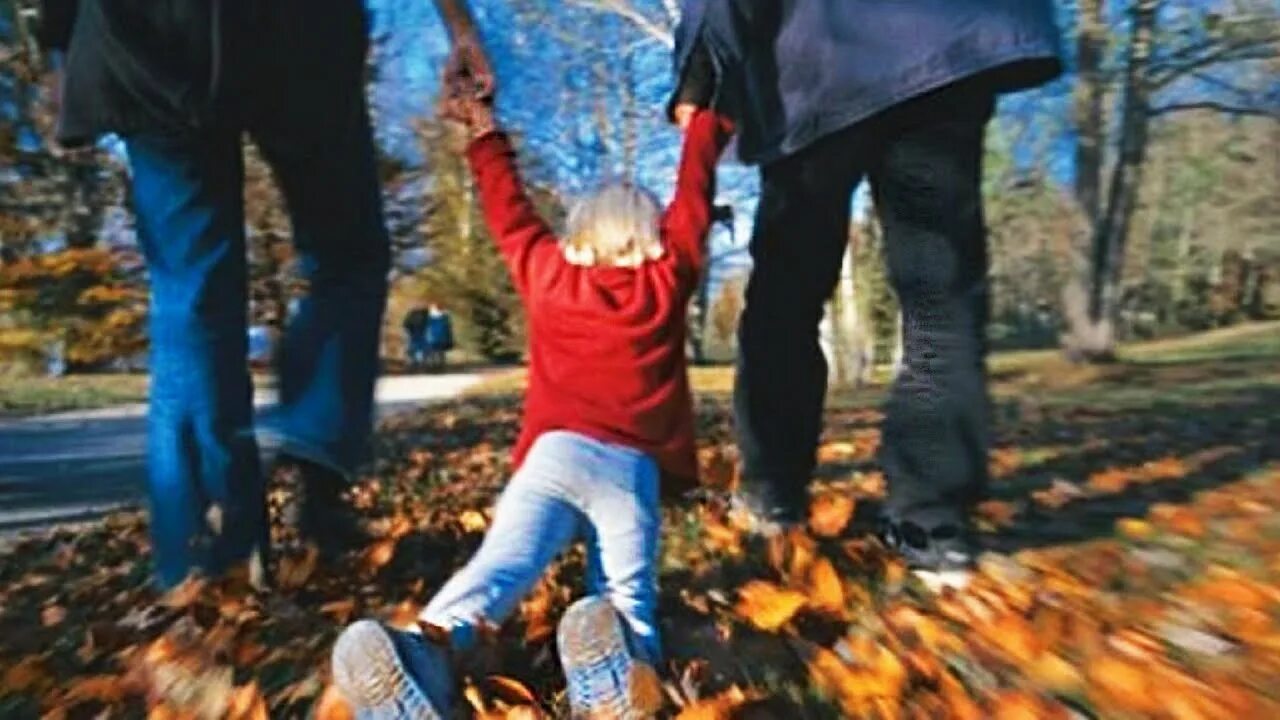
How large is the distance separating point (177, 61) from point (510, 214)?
0.72 meters

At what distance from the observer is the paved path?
202 inches

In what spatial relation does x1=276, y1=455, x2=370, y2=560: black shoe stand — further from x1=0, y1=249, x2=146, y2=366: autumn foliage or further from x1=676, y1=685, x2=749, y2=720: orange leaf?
x1=0, y1=249, x2=146, y2=366: autumn foliage

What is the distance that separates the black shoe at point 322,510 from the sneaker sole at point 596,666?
1253 mm

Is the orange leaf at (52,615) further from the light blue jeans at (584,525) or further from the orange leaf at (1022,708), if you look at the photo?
the orange leaf at (1022,708)

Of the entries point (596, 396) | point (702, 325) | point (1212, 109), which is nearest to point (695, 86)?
point (596, 396)

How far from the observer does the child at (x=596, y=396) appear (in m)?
2.29

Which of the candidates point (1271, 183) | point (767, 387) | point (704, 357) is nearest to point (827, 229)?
point (767, 387)

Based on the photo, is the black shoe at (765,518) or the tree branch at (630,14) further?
the tree branch at (630,14)

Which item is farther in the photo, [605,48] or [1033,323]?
[1033,323]

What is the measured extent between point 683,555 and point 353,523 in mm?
769

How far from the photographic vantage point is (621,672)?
6.77 ft

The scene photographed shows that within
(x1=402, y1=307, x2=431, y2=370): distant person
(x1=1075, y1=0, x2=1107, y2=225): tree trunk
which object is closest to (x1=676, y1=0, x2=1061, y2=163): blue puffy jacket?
(x1=1075, y1=0, x2=1107, y2=225): tree trunk

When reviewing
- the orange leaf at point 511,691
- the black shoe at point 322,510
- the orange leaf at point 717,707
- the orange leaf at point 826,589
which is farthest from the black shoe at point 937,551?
the black shoe at point 322,510

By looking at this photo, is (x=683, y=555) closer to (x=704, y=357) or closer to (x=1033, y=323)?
(x=704, y=357)
